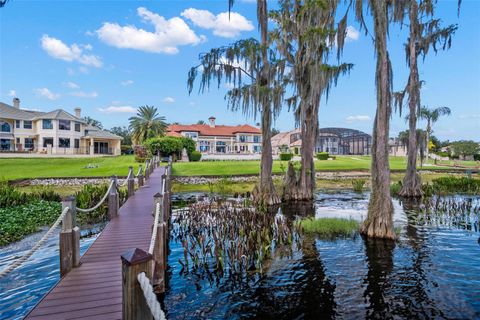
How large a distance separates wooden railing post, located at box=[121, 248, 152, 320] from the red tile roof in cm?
5960

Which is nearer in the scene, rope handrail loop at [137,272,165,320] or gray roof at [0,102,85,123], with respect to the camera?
rope handrail loop at [137,272,165,320]

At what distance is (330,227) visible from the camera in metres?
10.4

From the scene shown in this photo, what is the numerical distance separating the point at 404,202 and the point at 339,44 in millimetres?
9271

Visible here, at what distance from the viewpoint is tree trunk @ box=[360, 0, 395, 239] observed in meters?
9.39

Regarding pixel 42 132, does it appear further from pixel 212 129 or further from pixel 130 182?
pixel 130 182


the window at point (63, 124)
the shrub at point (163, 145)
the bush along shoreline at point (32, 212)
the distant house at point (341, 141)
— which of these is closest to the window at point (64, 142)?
the window at point (63, 124)

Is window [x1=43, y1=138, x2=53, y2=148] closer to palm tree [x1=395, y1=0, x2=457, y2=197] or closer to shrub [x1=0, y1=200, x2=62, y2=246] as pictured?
shrub [x1=0, y1=200, x2=62, y2=246]

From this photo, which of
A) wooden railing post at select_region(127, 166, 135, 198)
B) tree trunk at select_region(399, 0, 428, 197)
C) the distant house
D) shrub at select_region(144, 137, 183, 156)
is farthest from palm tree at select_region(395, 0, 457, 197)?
the distant house

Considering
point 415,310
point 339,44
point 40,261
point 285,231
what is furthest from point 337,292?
point 339,44

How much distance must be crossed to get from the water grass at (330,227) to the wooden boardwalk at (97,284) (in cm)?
556

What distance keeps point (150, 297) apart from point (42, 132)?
51632 millimetres

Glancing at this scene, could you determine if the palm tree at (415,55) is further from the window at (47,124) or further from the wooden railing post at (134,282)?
the window at (47,124)

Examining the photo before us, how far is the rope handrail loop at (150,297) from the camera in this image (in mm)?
2000

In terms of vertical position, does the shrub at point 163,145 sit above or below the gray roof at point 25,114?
below
